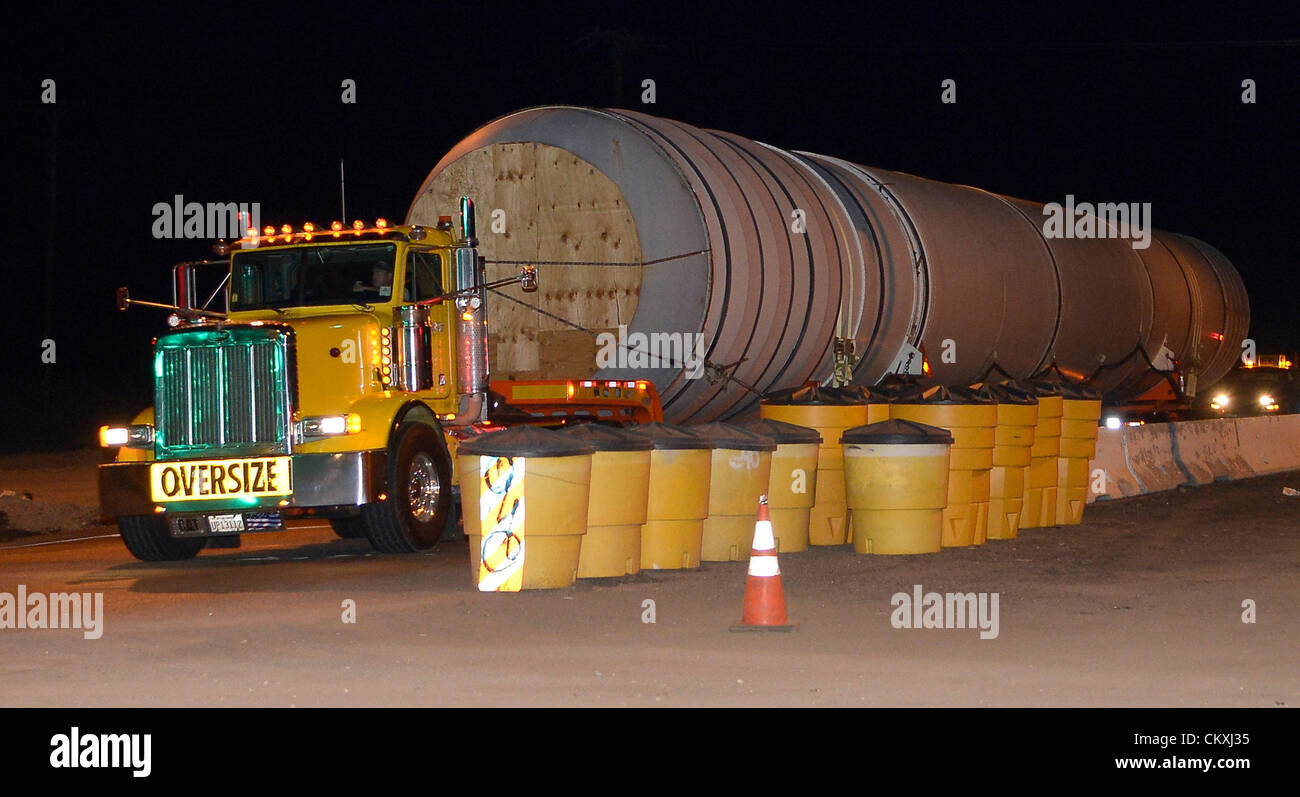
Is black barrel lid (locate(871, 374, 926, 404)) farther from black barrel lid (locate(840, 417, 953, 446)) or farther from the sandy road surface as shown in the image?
the sandy road surface

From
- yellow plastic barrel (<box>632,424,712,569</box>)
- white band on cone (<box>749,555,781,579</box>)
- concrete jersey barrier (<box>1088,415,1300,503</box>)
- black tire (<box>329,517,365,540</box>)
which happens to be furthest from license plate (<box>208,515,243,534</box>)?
concrete jersey barrier (<box>1088,415,1300,503</box>)

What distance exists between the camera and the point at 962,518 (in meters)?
13.9

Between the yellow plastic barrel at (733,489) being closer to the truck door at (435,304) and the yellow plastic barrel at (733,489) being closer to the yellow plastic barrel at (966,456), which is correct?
the yellow plastic barrel at (966,456)

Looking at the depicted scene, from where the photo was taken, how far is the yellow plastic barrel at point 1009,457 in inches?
578

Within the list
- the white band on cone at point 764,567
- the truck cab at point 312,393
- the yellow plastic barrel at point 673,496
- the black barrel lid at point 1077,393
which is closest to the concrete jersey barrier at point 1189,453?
the black barrel lid at point 1077,393

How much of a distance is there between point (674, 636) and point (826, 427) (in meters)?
5.33

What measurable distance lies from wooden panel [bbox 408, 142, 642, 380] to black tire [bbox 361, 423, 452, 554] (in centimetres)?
242

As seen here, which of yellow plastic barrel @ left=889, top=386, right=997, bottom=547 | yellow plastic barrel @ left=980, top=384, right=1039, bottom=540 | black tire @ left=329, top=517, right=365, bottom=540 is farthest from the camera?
black tire @ left=329, top=517, right=365, bottom=540

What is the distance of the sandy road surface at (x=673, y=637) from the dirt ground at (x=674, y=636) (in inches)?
1.1

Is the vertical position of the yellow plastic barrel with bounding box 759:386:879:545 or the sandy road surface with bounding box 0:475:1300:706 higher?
the yellow plastic barrel with bounding box 759:386:879:545

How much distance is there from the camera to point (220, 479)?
12.4m

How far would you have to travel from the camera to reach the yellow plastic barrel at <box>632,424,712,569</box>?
12000 millimetres

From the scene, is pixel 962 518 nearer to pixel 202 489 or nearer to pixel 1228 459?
pixel 202 489

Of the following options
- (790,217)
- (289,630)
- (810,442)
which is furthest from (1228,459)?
(289,630)
